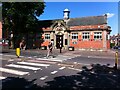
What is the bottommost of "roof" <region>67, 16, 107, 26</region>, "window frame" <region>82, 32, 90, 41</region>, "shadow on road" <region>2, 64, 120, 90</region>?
"shadow on road" <region>2, 64, 120, 90</region>

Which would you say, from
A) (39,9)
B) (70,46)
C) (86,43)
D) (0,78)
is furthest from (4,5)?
(0,78)

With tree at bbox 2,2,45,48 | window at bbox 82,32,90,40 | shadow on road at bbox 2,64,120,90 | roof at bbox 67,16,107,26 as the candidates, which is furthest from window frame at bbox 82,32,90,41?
shadow on road at bbox 2,64,120,90

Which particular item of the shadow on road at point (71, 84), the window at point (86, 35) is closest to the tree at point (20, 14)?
the window at point (86, 35)

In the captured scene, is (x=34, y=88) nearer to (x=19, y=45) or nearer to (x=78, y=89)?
(x=78, y=89)

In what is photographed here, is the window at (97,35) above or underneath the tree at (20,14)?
underneath

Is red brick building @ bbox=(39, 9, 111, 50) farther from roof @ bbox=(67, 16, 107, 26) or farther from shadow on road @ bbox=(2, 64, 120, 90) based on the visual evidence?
shadow on road @ bbox=(2, 64, 120, 90)

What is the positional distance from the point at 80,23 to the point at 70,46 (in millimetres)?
5218

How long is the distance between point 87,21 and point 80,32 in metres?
2.91

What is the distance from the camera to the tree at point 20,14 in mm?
35781

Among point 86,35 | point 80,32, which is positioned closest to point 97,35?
point 86,35

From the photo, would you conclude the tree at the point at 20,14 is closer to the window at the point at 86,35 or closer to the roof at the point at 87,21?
the roof at the point at 87,21

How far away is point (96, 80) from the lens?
383 inches

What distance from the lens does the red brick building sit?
36125 mm

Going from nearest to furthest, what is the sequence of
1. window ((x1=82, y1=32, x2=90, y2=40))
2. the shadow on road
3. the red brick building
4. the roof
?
the shadow on road
the red brick building
the roof
window ((x1=82, y1=32, x2=90, y2=40))
